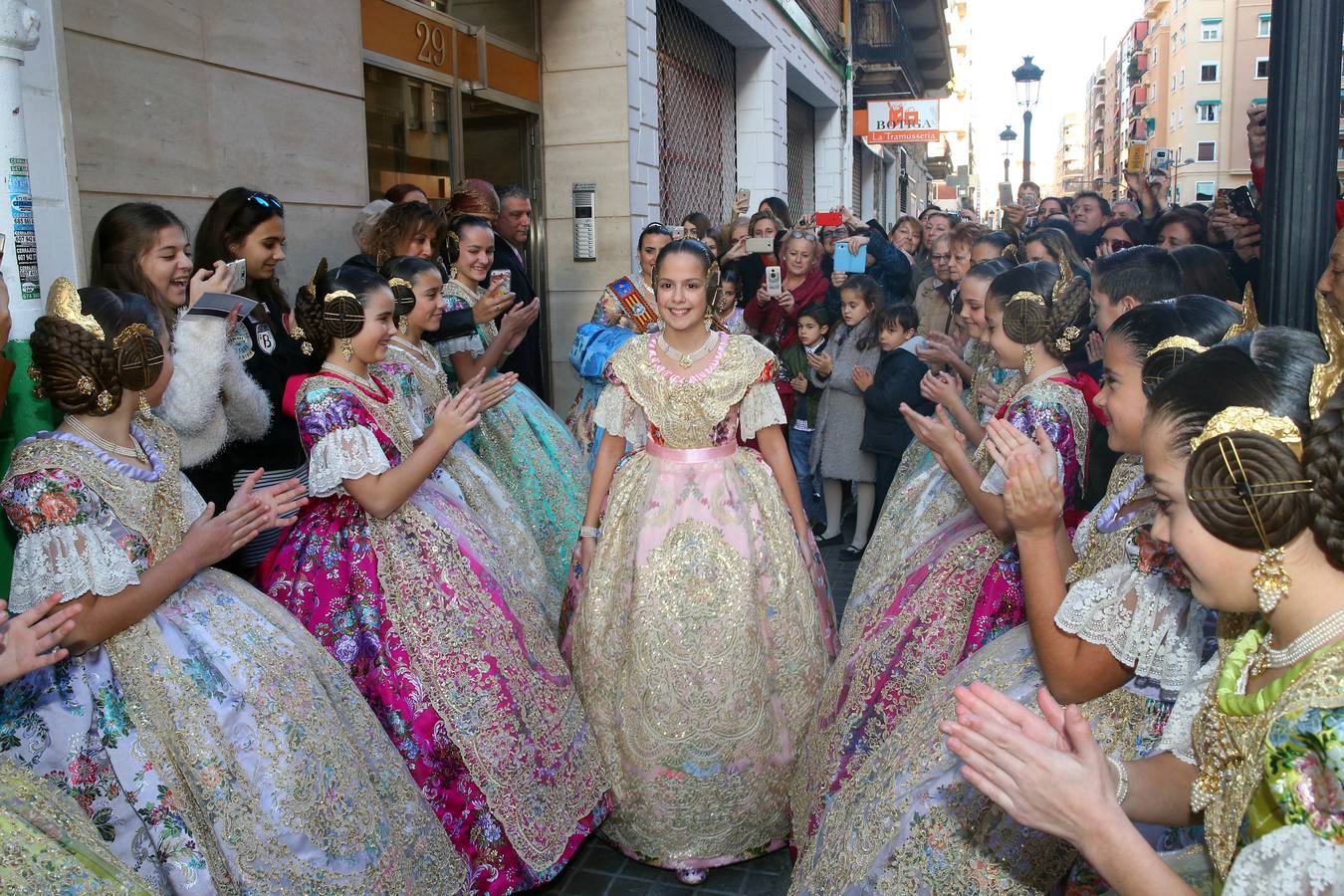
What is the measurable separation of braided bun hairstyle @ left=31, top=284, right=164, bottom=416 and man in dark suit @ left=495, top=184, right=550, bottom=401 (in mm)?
3069

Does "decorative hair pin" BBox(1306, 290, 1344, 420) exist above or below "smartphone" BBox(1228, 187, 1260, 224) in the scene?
below

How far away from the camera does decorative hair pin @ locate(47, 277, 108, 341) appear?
228 cm

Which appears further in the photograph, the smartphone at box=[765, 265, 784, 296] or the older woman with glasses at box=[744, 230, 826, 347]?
the older woman with glasses at box=[744, 230, 826, 347]

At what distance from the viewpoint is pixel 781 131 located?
45.3ft

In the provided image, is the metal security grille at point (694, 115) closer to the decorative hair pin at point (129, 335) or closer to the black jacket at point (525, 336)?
the black jacket at point (525, 336)

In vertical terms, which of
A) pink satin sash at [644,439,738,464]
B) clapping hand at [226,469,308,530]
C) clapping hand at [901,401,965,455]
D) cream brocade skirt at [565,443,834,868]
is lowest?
cream brocade skirt at [565,443,834,868]

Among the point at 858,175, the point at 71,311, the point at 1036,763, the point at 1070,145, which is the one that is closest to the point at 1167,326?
the point at 1036,763

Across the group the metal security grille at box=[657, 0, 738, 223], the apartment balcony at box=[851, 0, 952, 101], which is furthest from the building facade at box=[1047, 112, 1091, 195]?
the metal security grille at box=[657, 0, 738, 223]

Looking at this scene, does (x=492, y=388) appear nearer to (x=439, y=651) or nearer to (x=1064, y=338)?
(x=439, y=651)

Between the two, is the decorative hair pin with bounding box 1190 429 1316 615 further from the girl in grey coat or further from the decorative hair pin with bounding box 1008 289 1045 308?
the girl in grey coat

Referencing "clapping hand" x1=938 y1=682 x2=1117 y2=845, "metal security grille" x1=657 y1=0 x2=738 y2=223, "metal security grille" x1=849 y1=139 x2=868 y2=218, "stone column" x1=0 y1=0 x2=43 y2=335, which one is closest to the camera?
"clapping hand" x1=938 y1=682 x2=1117 y2=845

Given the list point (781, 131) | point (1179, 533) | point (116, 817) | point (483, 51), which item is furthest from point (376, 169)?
point (781, 131)

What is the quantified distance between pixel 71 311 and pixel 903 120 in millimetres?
17666

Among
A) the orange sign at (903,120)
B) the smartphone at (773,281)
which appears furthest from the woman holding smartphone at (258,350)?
the orange sign at (903,120)
